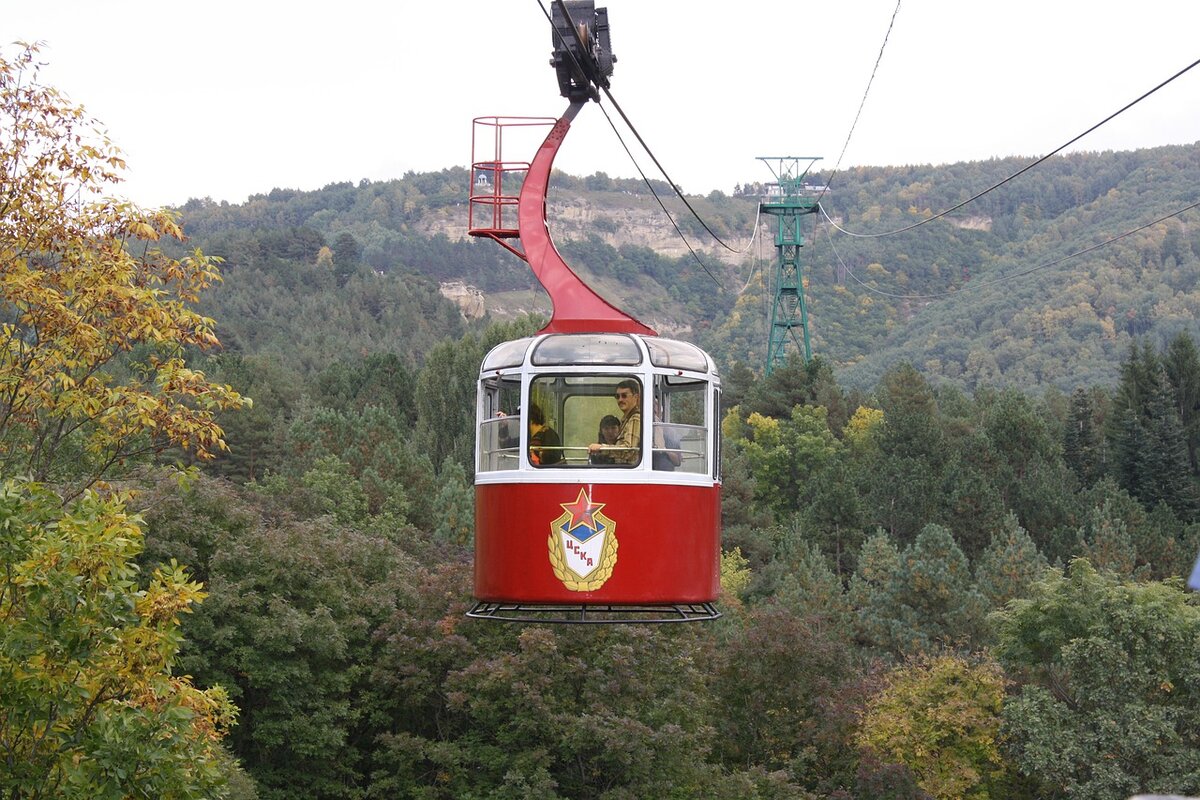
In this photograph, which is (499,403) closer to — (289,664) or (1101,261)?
(289,664)

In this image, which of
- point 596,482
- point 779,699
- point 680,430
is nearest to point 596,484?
point 596,482

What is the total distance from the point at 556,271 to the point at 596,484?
2.90 meters

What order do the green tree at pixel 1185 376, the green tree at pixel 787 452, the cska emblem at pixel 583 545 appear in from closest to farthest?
the cska emblem at pixel 583 545 → the green tree at pixel 1185 376 → the green tree at pixel 787 452

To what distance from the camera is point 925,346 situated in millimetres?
169500

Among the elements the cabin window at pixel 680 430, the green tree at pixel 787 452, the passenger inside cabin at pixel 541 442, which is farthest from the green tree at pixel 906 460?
the passenger inside cabin at pixel 541 442

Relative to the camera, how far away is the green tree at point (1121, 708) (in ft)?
121

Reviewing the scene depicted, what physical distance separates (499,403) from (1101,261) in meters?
175

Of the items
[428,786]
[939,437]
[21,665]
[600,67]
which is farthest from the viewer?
[939,437]

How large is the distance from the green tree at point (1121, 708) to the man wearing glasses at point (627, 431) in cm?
2512

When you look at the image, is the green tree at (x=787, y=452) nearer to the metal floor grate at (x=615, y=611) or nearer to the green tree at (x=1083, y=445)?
the green tree at (x=1083, y=445)

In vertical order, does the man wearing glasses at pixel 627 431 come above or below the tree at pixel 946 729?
above

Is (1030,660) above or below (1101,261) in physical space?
below

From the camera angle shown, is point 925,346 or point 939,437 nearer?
point 939,437

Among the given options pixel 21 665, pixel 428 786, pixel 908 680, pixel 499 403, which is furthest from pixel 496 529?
pixel 908 680
